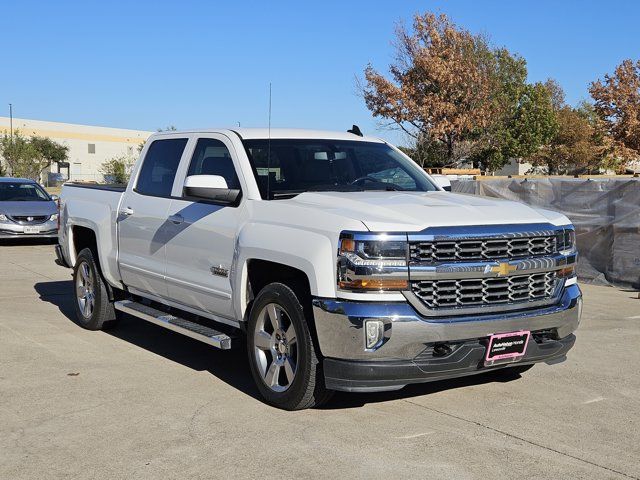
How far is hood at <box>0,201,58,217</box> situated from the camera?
17906mm

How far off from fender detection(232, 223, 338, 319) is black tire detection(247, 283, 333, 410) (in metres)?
0.21

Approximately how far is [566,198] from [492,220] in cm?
819

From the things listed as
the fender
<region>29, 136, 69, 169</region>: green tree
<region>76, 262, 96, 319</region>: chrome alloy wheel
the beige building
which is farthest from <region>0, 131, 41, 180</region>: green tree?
the fender

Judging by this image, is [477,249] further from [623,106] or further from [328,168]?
[623,106]

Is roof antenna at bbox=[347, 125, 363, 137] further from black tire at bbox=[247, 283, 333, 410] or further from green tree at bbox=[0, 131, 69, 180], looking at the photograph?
green tree at bbox=[0, 131, 69, 180]

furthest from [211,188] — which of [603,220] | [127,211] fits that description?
[603,220]

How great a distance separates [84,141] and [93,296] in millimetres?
80480

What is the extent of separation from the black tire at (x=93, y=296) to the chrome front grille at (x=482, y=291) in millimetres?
4181

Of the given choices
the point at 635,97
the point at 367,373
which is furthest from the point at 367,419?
the point at 635,97

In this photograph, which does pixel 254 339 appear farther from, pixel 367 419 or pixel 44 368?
pixel 44 368

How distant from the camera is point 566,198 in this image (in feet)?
43.1

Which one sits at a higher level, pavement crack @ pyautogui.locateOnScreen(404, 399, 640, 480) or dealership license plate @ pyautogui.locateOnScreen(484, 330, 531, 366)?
dealership license plate @ pyautogui.locateOnScreen(484, 330, 531, 366)

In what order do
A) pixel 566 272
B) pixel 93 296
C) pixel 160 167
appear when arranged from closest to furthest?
pixel 566 272 < pixel 160 167 < pixel 93 296

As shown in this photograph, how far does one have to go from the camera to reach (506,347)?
17.7 feet
